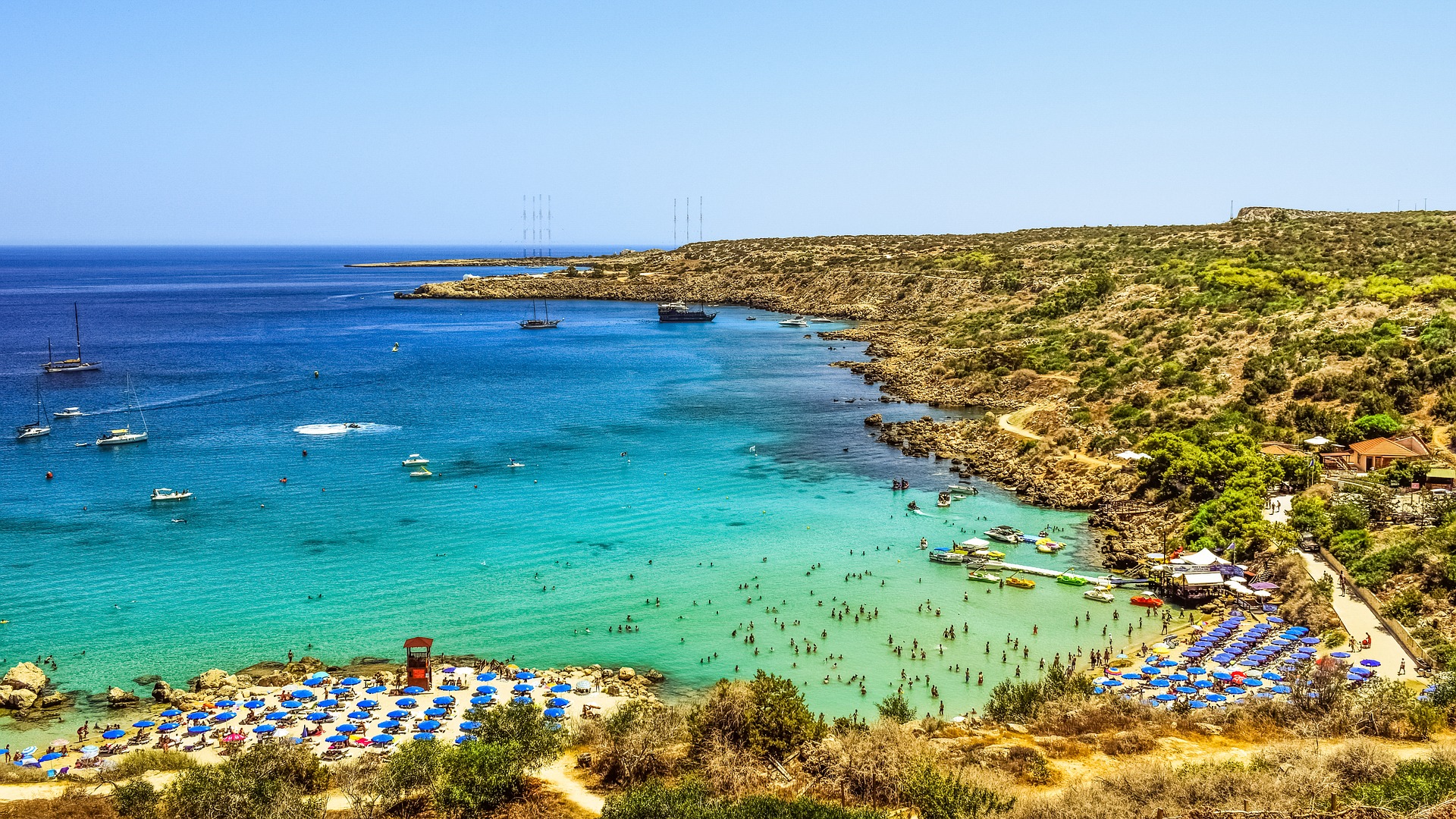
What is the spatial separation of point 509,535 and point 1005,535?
23.8 m

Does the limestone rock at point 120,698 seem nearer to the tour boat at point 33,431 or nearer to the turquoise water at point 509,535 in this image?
the turquoise water at point 509,535

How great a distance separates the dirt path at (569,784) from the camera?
2331 centimetres

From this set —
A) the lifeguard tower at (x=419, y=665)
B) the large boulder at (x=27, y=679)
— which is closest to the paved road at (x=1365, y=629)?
the lifeguard tower at (x=419, y=665)

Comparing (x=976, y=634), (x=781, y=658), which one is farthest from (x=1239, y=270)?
(x=781, y=658)

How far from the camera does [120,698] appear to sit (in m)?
32.5

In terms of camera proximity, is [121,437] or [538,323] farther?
[538,323]

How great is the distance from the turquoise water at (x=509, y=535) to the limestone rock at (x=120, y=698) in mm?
1032

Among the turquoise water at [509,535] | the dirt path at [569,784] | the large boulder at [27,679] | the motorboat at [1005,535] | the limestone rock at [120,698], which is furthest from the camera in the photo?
the motorboat at [1005,535]

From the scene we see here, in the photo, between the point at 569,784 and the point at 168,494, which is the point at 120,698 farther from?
the point at 168,494

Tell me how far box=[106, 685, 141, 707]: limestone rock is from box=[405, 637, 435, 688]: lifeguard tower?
839 centimetres

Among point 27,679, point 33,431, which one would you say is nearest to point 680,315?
point 33,431

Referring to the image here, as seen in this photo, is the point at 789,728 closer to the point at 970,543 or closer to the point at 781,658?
the point at 781,658

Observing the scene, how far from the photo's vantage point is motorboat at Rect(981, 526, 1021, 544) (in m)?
48.2

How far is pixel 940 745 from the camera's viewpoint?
83.7 feet
